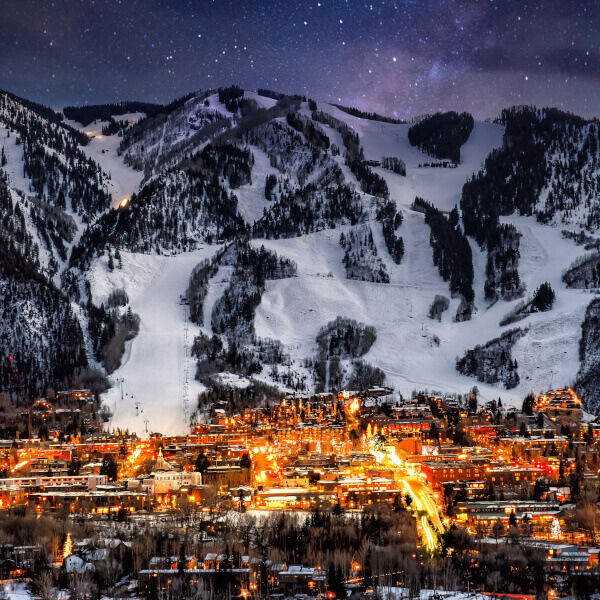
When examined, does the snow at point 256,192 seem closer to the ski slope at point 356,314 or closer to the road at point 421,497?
the ski slope at point 356,314

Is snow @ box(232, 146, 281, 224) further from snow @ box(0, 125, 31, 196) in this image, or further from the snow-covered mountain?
snow @ box(0, 125, 31, 196)

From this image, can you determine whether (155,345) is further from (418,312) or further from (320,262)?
(320,262)

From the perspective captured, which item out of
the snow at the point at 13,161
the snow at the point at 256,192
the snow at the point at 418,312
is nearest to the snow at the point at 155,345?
the snow at the point at 418,312

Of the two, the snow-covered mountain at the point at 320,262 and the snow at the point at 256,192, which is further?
the snow at the point at 256,192

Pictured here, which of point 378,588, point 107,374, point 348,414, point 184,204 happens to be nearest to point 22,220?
point 184,204

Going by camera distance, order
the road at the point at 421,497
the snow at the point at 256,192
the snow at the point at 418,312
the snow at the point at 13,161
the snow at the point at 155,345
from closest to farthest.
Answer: the road at the point at 421,497 < the snow at the point at 155,345 < the snow at the point at 418,312 < the snow at the point at 256,192 < the snow at the point at 13,161

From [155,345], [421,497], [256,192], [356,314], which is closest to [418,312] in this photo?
[356,314]

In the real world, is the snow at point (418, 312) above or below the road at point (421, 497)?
above

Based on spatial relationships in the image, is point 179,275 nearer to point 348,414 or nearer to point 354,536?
point 348,414
